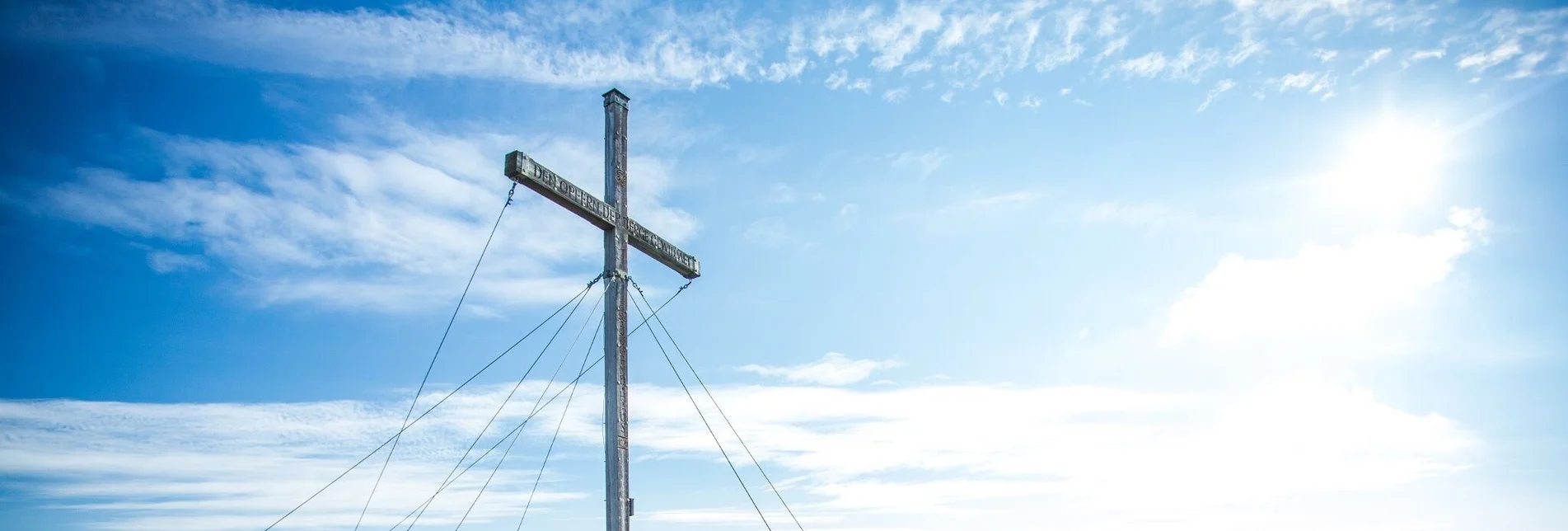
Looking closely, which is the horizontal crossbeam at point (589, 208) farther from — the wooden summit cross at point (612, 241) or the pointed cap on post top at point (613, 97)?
the pointed cap on post top at point (613, 97)

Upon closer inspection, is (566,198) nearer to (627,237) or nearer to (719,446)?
(627,237)

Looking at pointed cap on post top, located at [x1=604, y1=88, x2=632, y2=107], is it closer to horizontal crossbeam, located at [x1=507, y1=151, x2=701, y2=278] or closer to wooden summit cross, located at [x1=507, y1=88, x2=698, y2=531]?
wooden summit cross, located at [x1=507, y1=88, x2=698, y2=531]

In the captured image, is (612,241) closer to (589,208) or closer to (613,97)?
(589,208)

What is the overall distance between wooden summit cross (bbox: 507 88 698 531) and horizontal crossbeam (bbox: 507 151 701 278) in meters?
0.01

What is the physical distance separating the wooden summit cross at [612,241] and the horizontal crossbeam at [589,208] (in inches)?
0.4

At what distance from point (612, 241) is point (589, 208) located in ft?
2.41

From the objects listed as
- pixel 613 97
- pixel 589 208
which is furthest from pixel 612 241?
pixel 613 97

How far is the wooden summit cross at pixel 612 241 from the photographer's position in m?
12.0

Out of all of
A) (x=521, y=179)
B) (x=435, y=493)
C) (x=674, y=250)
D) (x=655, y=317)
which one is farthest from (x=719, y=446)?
(x=521, y=179)

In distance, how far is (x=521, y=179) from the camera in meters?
11.6

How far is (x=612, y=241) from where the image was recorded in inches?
519

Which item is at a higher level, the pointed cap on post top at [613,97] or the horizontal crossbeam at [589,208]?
the pointed cap on post top at [613,97]

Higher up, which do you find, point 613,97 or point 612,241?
point 613,97

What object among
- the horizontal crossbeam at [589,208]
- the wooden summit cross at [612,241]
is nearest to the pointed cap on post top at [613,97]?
the wooden summit cross at [612,241]
